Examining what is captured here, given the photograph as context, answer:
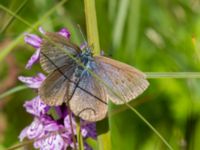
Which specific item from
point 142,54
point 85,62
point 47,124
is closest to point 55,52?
point 85,62

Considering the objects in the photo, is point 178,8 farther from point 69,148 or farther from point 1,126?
point 69,148

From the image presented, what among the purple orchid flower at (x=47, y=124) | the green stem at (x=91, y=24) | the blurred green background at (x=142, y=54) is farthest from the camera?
the blurred green background at (x=142, y=54)

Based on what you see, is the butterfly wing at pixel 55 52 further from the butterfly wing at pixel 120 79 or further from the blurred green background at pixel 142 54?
the blurred green background at pixel 142 54

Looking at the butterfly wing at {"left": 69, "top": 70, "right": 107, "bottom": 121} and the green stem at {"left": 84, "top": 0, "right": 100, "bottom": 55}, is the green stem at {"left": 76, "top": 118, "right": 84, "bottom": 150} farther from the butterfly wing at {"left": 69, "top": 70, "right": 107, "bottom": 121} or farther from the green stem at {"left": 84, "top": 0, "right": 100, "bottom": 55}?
the green stem at {"left": 84, "top": 0, "right": 100, "bottom": 55}

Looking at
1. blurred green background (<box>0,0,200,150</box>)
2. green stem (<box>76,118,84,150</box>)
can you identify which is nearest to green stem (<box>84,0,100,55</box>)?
green stem (<box>76,118,84,150</box>)

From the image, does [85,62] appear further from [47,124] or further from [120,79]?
[47,124]

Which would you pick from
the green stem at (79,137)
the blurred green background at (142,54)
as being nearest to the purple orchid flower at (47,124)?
the green stem at (79,137)

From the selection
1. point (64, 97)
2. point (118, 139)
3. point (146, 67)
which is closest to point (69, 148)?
point (64, 97)
